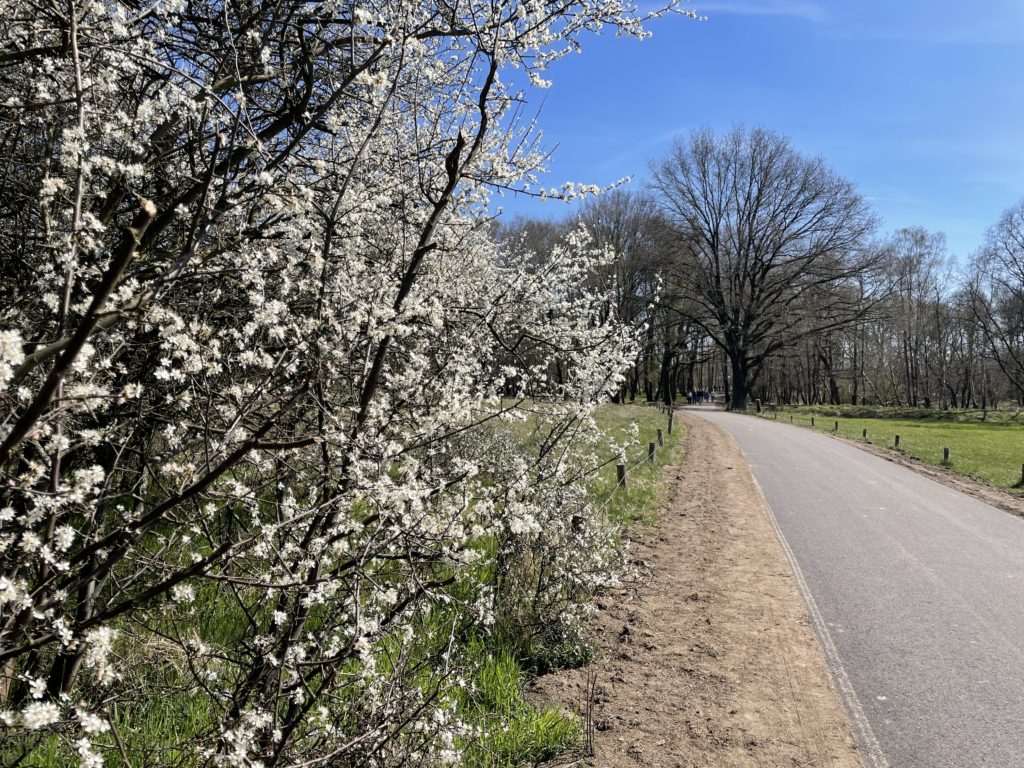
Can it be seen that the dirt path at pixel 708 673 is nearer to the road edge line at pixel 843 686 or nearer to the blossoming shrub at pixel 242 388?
the road edge line at pixel 843 686

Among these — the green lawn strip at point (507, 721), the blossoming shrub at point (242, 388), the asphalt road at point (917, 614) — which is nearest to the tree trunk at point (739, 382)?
the asphalt road at point (917, 614)

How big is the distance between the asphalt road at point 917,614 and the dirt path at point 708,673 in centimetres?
28

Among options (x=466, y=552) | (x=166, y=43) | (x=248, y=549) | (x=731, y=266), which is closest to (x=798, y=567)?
(x=466, y=552)

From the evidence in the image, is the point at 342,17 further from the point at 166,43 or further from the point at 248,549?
the point at 248,549

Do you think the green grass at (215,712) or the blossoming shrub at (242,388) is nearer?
the blossoming shrub at (242,388)

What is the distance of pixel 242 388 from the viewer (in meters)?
3.33

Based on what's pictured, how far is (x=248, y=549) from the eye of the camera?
2.96 metres

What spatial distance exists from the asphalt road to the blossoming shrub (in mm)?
2630

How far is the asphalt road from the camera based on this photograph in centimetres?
460

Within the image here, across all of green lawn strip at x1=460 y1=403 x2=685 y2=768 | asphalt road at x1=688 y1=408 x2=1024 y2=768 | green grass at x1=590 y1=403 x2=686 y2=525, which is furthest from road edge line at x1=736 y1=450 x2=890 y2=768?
green grass at x1=590 y1=403 x2=686 y2=525

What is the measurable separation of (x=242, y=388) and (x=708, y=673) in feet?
14.8

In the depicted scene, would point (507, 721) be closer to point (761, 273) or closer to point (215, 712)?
point (215, 712)

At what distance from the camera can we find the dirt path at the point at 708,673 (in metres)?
4.38

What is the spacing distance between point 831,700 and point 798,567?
11.9 ft
